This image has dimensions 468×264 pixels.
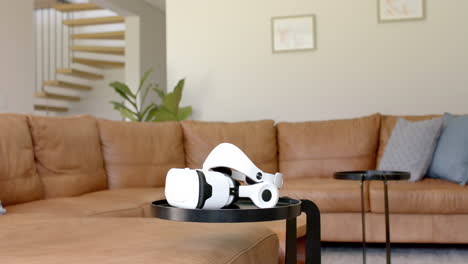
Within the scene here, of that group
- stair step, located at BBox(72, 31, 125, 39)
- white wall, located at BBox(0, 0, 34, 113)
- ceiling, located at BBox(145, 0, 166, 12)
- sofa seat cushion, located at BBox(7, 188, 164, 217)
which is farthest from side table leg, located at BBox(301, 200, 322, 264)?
stair step, located at BBox(72, 31, 125, 39)

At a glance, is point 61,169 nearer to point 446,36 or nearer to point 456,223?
point 456,223

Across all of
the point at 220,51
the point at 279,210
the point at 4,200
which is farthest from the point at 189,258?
the point at 220,51

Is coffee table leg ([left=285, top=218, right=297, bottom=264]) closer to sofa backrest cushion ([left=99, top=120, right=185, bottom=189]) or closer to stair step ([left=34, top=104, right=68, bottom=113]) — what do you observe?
sofa backrest cushion ([left=99, top=120, right=185, bottom=189])

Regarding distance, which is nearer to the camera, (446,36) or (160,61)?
(446,36)

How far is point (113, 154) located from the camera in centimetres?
340

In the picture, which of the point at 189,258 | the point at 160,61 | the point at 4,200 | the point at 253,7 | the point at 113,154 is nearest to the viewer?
the point at 189,258

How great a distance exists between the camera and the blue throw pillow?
315cm

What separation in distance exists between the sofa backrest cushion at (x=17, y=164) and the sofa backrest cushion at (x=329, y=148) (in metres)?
1.80

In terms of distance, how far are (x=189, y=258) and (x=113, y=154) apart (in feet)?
8.32

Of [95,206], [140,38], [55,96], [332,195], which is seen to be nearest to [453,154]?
[332,195]

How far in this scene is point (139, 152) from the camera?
3506 mm

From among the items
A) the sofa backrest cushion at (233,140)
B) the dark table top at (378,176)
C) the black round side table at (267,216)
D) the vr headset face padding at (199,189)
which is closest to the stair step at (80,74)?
the sofa backrest cushion at (233,140)

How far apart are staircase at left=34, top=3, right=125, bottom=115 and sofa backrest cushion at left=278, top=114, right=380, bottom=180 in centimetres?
494

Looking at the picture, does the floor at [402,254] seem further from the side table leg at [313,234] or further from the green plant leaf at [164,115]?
the green plant leaf at [164,115]
